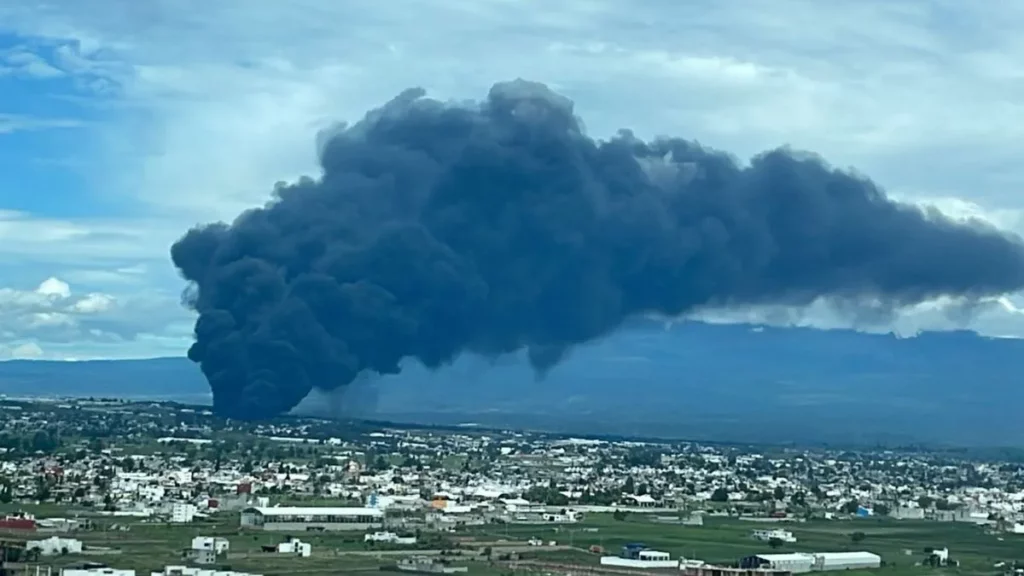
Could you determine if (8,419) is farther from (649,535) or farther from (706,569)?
(706,569)

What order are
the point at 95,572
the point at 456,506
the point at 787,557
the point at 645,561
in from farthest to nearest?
1. the point at 456,506
2. the point at 787,557
3. the point at 645,561
4. the point at 95,572

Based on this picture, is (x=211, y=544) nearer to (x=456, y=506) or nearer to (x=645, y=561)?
(x=645, y=561)

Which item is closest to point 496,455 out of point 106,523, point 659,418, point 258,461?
point 258,461

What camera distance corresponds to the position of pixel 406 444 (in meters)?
86.6

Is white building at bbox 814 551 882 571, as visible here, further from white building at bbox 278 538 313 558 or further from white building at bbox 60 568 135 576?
white building at bbox 60 568 135 576

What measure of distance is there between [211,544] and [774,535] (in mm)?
15149

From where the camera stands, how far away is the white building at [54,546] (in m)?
41.2

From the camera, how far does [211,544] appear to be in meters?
42.6

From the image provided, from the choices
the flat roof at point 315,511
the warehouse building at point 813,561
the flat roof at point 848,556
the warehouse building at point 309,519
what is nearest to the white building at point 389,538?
the warehouse building at point 309,519

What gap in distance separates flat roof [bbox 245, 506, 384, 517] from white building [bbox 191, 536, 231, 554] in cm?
755

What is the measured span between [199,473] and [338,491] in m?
6.32

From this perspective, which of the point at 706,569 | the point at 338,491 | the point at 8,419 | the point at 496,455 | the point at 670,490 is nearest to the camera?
the point at 706,569

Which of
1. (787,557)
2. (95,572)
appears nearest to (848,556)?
(787,557)

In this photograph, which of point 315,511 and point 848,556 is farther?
point 315,511
